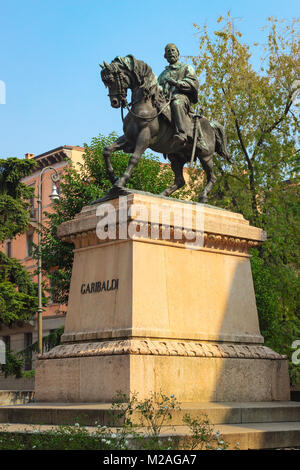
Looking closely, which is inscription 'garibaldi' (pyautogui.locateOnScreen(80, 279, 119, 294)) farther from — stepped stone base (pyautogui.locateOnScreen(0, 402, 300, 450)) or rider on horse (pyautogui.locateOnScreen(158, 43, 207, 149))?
rider on horse (pyautogui.locateOnScreen(158, 43, 207, 149))

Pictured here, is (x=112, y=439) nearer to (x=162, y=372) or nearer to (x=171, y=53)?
(x=162, y=372)

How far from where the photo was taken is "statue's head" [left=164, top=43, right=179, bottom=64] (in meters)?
13.1

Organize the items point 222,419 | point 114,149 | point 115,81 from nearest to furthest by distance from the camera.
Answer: point 222,419 < point 115,81 < point 114,149

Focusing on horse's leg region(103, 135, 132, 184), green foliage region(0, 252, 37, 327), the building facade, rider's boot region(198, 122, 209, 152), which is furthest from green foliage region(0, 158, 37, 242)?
horse's leg region(103, 135, 132, 184)

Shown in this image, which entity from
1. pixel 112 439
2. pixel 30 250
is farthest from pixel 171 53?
pixel 30 250

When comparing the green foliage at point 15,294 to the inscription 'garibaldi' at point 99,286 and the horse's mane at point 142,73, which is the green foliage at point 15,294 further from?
the horse's mane at point 142,73

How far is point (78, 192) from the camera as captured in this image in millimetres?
33656

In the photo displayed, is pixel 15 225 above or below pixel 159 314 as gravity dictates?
above

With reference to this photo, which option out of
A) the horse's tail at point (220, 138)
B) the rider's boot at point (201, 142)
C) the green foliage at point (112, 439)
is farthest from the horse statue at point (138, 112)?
the green foliage at point (112, 439)

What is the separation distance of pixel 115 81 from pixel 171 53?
Answer: 1603mm

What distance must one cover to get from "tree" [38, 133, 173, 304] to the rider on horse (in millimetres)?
17838

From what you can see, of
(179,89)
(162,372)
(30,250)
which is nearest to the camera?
(162,372)

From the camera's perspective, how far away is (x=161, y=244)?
37.4 feet

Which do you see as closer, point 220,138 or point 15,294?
point 220,138
